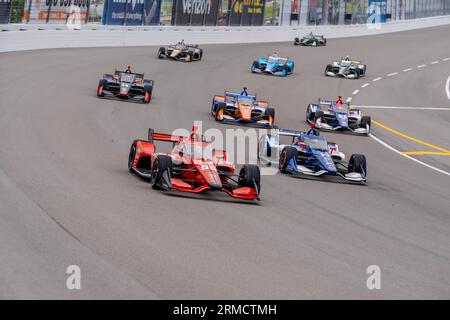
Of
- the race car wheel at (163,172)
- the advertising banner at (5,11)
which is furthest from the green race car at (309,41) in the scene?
the race car wheel at (163,172)

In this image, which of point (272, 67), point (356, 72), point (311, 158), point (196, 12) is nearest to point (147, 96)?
point (311, 158)

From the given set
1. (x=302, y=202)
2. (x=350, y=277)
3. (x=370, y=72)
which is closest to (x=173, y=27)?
Result: (x=370, y=72)

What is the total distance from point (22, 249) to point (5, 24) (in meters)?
30.6

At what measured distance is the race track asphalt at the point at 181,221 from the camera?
9930mm

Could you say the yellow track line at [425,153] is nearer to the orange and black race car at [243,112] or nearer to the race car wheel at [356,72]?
the orange and black race car at [243,112]

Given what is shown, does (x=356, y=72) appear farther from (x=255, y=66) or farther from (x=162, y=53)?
(x=162, y=53)

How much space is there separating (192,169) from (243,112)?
1105cm

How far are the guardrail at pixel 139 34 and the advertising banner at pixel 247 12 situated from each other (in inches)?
35.5

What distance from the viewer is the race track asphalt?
32.6 ft

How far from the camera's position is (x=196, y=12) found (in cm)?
5625

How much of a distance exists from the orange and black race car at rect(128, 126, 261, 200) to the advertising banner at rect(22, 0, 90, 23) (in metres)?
25.4

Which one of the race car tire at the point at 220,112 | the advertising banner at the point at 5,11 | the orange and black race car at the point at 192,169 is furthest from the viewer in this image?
the advertising banner at the point at 5,11
